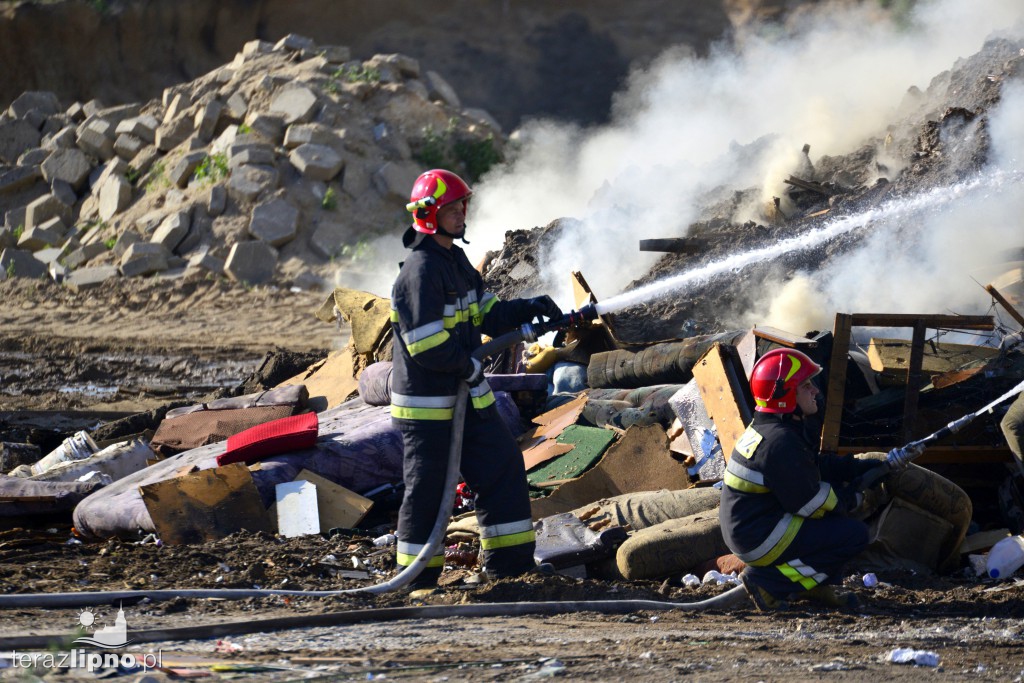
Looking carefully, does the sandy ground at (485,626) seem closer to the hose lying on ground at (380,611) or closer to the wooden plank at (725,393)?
the hose lying on ground at (380,611)

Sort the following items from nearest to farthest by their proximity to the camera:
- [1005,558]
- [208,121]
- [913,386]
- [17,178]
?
1. [1005,558]
2. [913,386]
3. [208,121]
4. [17,178]

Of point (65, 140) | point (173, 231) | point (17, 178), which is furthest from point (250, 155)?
point (17, 178)

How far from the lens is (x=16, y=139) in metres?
19.3

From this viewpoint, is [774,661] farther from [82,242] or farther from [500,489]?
[82,242]

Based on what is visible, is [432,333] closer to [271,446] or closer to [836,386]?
[271,446]

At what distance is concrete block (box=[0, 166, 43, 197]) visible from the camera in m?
18.1

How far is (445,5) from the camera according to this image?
2547cm

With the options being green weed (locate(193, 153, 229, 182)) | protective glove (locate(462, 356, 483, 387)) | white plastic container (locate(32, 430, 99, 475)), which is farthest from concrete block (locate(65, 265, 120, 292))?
protective glove (locate(462, 356, 483, 387))

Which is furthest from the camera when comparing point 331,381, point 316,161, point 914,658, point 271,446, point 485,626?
point 316,161

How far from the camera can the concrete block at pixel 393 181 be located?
631 inches

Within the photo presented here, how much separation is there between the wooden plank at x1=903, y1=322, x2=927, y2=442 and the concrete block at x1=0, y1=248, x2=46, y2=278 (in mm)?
13629

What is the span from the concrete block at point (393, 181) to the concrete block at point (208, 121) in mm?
2910

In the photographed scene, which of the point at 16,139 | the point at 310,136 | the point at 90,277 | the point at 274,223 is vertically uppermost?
the point at 16,139

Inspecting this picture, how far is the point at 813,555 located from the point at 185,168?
1394 cm
